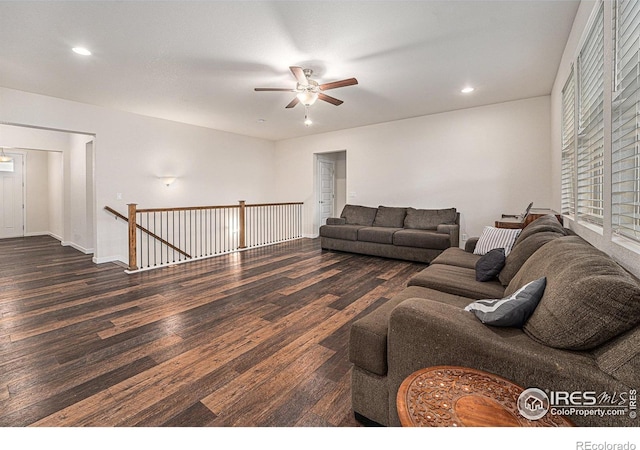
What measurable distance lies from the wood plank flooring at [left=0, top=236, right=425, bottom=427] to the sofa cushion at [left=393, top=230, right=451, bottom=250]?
0.90 m

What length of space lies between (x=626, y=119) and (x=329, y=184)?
6823 mm

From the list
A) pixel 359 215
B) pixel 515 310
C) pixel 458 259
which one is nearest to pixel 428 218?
pixel 359 215

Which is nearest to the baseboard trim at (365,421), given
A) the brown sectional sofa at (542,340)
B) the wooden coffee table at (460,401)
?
the brown sectional sofa at (542,340)

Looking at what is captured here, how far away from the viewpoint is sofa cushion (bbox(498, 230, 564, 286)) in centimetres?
213

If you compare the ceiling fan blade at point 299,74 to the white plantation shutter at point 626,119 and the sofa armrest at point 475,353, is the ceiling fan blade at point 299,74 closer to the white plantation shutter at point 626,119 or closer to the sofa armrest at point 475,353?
the white plantation shutter at point 626,119

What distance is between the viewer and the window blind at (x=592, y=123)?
1878mm

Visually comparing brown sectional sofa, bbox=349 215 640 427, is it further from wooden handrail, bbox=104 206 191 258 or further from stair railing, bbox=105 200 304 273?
wooden handrail, bbox=104 206 191 258

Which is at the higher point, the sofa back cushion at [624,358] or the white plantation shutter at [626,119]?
the white plantation shutter at [626,119]

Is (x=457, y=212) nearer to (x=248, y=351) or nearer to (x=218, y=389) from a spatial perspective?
(x=248, y=351)

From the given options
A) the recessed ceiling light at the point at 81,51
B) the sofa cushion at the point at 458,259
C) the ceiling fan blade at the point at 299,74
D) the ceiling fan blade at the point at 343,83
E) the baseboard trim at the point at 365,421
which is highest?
the recessed ceiling light at the point at 81,51

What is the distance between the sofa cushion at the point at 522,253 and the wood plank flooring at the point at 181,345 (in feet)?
4.20

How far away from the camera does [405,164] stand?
6.07 metres

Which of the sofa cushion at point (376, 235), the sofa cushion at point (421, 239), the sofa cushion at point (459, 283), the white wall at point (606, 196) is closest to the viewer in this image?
the white wall at point (606, 196)

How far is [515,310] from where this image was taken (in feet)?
4.03
